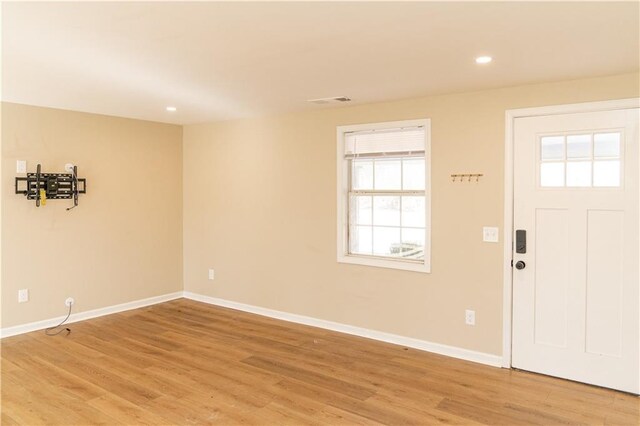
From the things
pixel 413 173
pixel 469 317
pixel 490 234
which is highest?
pixel 413 173

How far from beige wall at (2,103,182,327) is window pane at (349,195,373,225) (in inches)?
104

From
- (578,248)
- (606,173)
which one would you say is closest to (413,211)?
(578,248)

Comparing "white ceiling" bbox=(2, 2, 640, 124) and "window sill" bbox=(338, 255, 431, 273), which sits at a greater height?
"white ceiling" bbox=(2, 2, 640, 124)

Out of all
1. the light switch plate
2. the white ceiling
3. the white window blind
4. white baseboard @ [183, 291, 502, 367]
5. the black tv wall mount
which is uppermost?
the white ceiling

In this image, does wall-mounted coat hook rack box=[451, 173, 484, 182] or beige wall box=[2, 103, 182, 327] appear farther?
beige wall box=[2, 103, 182, 327]

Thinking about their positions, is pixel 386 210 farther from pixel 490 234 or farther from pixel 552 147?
pixel 552 147

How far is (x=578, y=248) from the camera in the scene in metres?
3.51

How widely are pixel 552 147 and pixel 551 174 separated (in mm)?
213

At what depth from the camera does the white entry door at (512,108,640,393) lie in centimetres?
332

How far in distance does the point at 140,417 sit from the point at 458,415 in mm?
2076

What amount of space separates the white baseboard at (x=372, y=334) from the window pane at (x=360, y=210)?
1.10 metres

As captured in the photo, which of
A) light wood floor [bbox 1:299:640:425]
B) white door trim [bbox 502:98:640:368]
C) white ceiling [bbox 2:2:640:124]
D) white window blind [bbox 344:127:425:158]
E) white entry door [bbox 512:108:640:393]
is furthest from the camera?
white window blind [bbox 344:127:425:158]

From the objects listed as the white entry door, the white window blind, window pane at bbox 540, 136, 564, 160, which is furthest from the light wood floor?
the white window blind

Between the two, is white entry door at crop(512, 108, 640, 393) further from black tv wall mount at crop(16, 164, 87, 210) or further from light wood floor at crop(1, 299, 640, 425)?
black tv wall mount at crop(16, 164, 87, 210)
